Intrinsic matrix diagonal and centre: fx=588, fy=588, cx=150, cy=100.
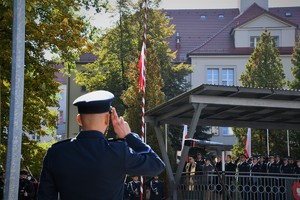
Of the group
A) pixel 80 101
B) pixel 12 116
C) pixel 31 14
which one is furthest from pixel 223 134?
pixel 80 101

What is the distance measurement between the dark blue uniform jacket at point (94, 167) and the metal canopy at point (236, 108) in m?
11.7

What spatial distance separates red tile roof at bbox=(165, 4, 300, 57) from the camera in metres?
51.7

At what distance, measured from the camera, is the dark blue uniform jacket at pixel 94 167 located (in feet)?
10.7

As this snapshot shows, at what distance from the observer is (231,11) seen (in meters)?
59.9

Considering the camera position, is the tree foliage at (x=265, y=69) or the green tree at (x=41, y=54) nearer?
the green tree at (x=41, y=54)

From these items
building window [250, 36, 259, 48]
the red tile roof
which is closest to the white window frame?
the red tile roof

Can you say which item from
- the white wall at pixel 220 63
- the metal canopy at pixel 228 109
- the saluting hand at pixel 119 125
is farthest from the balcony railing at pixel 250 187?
the white wall at pixel 220 63

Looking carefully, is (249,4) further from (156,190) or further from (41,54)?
(41,54)

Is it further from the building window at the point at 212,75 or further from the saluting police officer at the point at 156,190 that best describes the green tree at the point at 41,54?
the building window at the point at 212,75

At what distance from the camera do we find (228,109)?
17812mm

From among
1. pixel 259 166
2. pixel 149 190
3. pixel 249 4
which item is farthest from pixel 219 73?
pixel 259 166

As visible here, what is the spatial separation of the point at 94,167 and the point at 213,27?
55.9 metres

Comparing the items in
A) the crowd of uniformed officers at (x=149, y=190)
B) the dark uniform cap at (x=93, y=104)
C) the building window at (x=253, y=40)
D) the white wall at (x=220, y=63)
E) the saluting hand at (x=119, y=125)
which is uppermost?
the building window at (x=253, y=40)

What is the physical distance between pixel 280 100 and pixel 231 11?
44.6 metres
